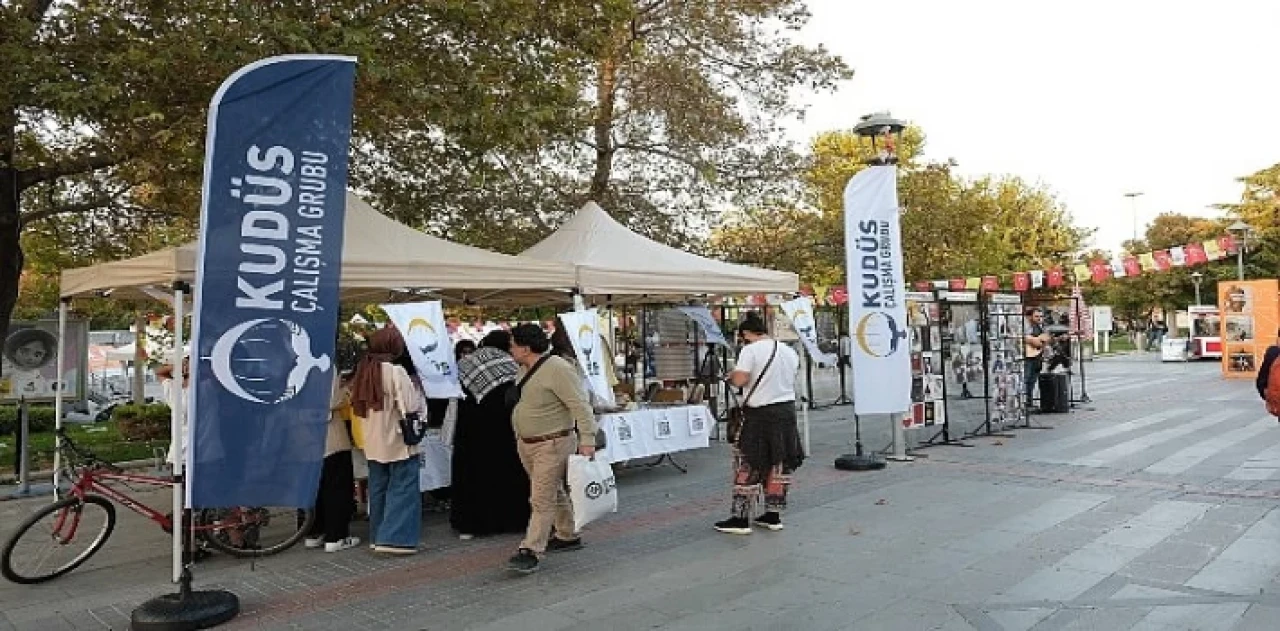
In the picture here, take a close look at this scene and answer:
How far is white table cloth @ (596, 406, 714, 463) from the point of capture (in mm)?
8477

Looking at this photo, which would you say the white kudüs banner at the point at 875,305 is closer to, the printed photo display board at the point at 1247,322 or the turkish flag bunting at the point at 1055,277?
the turkish flag bunting at the point at 1055,277

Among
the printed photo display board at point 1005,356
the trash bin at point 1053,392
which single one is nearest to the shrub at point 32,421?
the printed photo display board at point 1005,356

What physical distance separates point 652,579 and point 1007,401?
8.34 metres

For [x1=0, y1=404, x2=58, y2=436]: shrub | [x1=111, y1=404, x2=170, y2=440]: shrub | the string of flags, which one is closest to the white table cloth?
the string of flags

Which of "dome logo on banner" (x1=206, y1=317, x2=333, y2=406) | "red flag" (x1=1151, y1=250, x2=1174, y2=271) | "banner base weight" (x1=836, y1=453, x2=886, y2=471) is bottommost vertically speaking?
"banner base weight" (x1=836, y1=453, x2=886, y2=471)

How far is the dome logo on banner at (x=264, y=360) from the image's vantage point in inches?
177

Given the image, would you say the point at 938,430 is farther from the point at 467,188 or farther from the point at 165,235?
the point at 165,235

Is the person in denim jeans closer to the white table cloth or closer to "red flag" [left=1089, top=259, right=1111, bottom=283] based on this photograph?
"red flag" [left=1089, top=259, right=1111, bottom=283]

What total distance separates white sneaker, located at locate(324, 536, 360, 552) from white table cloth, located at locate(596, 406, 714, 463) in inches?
95.1

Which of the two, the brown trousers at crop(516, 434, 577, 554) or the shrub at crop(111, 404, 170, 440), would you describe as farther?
the shrub at crop(111, 404, 170, 440)

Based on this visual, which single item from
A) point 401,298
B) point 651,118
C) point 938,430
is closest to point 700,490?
point 401,298

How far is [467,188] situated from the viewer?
14234mm

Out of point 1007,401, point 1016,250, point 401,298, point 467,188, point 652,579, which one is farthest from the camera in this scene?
point 1016,250

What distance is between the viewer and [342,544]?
259 inches
